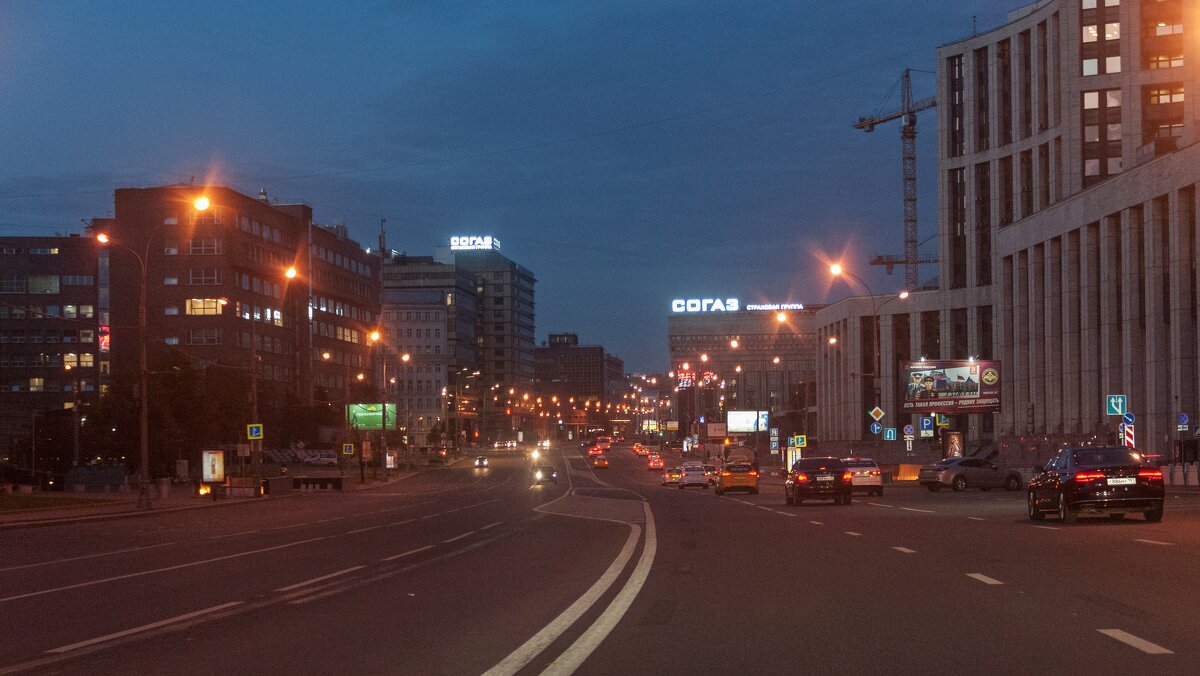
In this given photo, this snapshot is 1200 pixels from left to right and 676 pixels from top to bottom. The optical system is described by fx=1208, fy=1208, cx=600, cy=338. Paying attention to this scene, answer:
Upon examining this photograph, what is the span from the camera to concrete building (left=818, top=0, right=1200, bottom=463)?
69812 millimetres

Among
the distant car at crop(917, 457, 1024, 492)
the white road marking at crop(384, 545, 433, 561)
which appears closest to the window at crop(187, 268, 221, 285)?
the distant car at crop(917, 457, 1024, 492)

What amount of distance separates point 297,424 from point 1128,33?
7996cm

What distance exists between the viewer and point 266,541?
1024 inches

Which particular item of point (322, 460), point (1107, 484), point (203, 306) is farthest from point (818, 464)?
point (203, 306)

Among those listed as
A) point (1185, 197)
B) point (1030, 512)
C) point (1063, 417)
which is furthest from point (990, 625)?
point (1063, 417)

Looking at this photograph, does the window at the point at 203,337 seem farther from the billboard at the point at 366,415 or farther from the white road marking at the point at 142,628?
the white road marking at the point at 142,628

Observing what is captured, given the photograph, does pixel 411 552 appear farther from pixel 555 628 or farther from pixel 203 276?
pixel 203 276

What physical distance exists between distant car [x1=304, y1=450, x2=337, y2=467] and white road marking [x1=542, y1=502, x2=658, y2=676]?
88734 millimetres

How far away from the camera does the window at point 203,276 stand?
116625 millimetres

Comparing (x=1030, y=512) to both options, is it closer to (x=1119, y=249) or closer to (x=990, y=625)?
(x=990, y=625)

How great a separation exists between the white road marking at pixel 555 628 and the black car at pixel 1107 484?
469 inches

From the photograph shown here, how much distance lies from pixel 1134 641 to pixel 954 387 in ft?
210

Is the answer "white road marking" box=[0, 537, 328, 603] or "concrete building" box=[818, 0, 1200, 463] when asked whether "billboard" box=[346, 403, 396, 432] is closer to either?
"concrete building" box=[818, 0, 1200, 463]

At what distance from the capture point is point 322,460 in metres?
105
